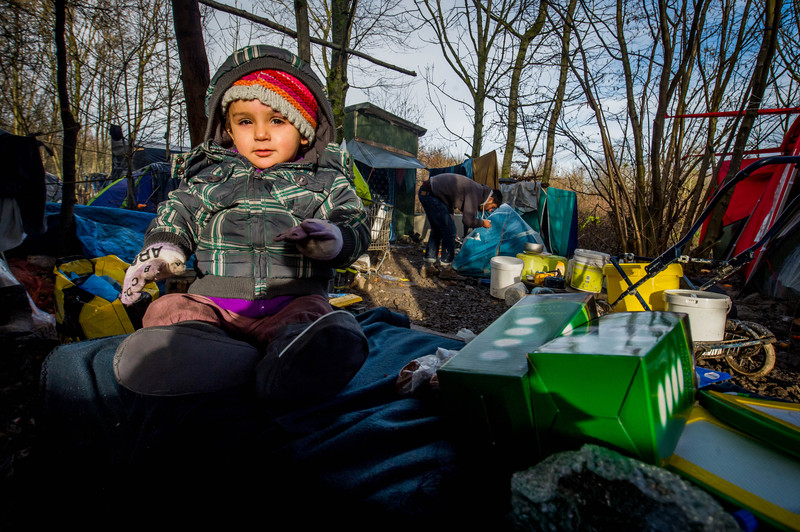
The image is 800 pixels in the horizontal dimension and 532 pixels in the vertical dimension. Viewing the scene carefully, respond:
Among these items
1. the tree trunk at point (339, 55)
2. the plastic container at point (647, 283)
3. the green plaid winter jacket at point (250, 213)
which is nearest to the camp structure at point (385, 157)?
the tree trunk at point (339, 55)

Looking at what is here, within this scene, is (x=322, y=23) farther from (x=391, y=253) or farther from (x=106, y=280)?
(x=106, y=280)

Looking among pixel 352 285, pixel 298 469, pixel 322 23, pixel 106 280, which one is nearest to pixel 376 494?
pixel 298 469

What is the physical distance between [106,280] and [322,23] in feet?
30.9

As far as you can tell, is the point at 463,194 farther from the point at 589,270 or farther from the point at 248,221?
the point at 248,221

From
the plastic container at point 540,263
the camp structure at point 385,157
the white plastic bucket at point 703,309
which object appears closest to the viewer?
the white plastic bucket at point 703,309

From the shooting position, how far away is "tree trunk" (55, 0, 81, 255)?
11.7ft

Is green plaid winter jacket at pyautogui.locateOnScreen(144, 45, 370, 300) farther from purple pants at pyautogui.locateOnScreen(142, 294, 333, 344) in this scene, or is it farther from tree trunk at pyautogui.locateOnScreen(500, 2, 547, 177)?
tree trunk at pyautogui.locateOnScreen(500, 2, 547, 177)

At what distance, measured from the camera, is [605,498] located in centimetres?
66

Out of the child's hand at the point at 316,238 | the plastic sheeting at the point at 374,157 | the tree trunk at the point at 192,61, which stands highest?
the plastic sheeting at the point at 374,157

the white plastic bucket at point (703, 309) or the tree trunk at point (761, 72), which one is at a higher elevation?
the tree trunk at point (761, 72)

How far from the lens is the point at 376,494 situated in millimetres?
867

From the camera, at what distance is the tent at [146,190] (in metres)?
8.18

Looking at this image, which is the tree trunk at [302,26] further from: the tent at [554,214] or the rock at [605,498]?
the rock at [605,498]

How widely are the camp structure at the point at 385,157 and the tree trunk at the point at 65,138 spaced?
6.44 m
